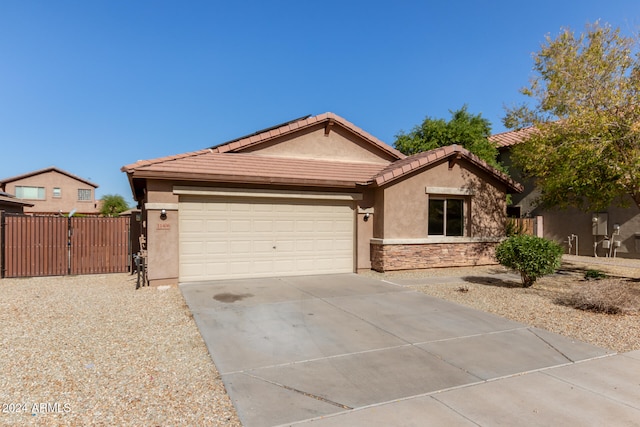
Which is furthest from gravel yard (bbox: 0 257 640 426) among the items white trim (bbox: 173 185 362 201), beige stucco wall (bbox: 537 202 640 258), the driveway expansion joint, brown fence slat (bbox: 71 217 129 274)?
beige stucco wall (bbox: 537 202 640 258)

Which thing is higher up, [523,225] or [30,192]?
[30,192]

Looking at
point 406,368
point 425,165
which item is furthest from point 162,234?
point 425,165

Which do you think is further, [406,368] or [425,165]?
[425,165]

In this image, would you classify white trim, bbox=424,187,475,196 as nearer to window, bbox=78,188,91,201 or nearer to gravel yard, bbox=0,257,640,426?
gravel yard, bbox=0,257,640,426

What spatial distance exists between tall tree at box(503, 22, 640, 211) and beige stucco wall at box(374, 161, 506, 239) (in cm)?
204

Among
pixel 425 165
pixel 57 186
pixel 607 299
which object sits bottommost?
pixel 607 299

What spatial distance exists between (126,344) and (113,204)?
163 feet

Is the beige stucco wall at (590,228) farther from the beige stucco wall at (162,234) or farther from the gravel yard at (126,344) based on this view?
A: the beige stucco wall at (162,234)

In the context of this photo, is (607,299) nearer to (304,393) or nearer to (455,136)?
(304,393)

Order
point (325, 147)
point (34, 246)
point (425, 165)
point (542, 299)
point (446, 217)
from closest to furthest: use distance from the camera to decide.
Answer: point (542, 299), point (34, 246), point (425, 165), point (446, 217), point (325, 147)

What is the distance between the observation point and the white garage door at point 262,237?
11.0 m

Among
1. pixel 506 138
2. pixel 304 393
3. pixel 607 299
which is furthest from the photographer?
pixel 506 138

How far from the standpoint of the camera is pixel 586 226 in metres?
18.7

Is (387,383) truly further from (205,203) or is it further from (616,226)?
(616,226)
